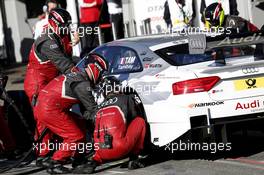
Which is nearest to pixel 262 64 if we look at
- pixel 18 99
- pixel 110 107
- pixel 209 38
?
pixel 209 38

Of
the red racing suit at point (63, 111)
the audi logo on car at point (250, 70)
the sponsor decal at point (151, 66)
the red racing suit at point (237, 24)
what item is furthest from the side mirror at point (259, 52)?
the red racing suit at point (237, 24)

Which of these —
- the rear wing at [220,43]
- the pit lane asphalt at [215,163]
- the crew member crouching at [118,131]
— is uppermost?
the rear wing at [220,43]

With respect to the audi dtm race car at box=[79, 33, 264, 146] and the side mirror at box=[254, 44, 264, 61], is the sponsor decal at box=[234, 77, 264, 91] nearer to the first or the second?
the audi dtm race car at box=[79, 33, 264, 146]

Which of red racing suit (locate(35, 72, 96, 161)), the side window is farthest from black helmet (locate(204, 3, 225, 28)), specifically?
red racing suit (locate(35, 72, 96, 161))

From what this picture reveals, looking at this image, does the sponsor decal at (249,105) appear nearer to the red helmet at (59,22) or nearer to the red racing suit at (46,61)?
the red racing suit at (46,61)

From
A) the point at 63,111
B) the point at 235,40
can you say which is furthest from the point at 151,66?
the point at 63,111

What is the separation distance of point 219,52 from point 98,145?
5.64 ft

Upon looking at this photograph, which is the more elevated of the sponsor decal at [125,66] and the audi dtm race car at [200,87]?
the sponsor decal at [125,66]

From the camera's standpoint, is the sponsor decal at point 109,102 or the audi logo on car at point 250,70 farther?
the sponsor decal at point 109,102

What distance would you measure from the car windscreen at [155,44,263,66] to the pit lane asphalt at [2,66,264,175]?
3.78 feet

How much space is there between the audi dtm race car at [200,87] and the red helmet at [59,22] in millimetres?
1363

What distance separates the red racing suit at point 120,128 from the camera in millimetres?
7551

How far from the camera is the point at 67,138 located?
788 cm

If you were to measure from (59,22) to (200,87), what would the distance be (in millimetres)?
2370
